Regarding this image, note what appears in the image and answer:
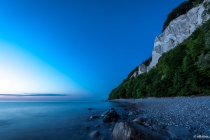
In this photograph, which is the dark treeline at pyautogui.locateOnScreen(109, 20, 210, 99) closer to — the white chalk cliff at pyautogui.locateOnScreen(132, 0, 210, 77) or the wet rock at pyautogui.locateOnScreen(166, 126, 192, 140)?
the wet rock at pyautogui.locateOnScreen(166, 126, 192, 140)

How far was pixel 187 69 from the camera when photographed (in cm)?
2280

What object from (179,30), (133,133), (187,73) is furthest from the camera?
(179,30)

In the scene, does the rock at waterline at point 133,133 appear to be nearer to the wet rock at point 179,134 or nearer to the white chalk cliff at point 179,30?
the wet rock at point 179,134

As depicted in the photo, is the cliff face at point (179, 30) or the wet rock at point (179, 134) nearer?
the wet rock at point (179, 134)

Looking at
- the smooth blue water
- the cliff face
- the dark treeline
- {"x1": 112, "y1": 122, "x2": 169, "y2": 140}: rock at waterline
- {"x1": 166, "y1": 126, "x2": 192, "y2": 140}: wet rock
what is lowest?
the smooth blue water

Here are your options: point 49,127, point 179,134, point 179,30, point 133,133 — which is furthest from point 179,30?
point 133,133

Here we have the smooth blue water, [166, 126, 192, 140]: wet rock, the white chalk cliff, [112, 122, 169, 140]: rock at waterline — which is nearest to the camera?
[112, 122, 169, 140]: rock at waterline

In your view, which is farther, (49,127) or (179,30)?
(179,30)

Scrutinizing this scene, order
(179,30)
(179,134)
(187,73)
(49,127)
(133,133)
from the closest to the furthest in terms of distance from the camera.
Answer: (133,133)
(179,134)
(49,127)
(187,73)
(179,30)

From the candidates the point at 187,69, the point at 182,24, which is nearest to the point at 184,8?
the point at 182,24

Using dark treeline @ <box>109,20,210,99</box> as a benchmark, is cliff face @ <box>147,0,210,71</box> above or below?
above

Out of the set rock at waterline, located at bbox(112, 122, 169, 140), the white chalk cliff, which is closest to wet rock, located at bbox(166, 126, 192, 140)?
rock at waterline, located at bbox(112, 122, 169, 140)

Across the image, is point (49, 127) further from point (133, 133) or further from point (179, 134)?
point (179, 134)

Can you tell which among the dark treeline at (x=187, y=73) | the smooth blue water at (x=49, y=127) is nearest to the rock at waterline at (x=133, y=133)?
the smooth blue water at (x=49, y=127)
